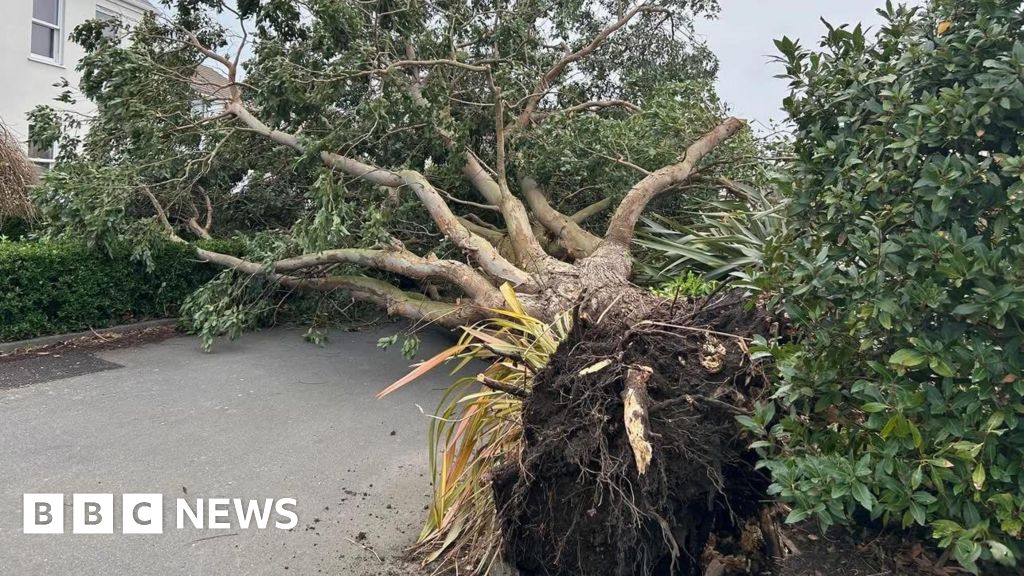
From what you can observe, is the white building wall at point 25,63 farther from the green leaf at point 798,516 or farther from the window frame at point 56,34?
the green leaf at point 798,516

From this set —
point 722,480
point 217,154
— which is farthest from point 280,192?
point 722,480

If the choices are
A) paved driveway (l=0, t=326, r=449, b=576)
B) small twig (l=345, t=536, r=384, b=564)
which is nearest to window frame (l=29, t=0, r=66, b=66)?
paved driveway (l=0, t=326, r=449, b=576)

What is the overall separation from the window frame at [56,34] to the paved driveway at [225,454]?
12.3 m

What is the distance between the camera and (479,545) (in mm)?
3090

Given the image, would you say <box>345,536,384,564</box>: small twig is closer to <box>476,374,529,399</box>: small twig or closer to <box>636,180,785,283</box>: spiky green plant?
<box>476,374,529,399</box>: small twig

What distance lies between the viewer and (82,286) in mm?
8016

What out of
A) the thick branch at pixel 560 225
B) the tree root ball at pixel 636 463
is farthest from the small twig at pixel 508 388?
the thick branch at pixel 560 225

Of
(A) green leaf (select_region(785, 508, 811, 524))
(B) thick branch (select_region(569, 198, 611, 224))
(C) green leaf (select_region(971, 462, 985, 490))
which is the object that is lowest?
(A) green leaf (select_region(785, 508, 811, 524))

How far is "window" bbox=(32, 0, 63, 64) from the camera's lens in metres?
15.6

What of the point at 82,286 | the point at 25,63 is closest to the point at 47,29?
the point at 25,63

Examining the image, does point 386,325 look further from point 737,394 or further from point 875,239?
point 875,239

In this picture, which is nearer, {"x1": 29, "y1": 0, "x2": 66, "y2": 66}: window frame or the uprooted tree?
the uprooted tree

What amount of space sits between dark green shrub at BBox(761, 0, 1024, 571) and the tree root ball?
31 cm

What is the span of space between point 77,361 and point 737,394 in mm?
7369
